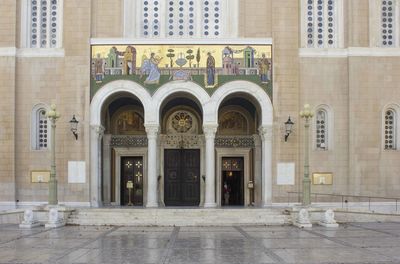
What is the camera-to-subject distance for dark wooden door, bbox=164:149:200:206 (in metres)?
33.9

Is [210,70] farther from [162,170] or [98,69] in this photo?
[162,170]

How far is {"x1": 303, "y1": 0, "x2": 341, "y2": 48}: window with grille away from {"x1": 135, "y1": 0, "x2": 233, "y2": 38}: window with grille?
4.17 metres

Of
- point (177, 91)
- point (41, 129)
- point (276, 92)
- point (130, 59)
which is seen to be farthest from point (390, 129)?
point (41, 129)

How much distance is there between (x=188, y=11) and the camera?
3173 cm

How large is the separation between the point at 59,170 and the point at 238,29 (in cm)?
1114

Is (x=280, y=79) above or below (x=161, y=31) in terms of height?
below

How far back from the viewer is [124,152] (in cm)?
3378

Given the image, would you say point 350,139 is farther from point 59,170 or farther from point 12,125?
point 12,125

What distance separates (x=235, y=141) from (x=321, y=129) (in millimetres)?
5037

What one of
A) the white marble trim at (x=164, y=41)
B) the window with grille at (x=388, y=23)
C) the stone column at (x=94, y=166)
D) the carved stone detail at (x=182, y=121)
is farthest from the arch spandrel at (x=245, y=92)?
the window with grille at (x=388, y=23)

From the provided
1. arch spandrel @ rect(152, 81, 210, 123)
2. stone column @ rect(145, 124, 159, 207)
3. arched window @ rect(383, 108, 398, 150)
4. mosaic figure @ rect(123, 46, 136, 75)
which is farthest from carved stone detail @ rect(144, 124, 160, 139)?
arched window @ rect(383, 108, 398, 150)

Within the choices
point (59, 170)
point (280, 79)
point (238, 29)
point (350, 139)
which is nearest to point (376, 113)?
point (350, 139)

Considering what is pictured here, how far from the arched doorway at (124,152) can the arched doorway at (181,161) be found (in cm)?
115

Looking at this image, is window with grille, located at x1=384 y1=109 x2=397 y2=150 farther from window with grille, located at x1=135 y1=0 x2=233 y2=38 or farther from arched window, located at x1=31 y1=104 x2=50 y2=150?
arched window, located at x1=31 y1=104 x2=50 y2=150
